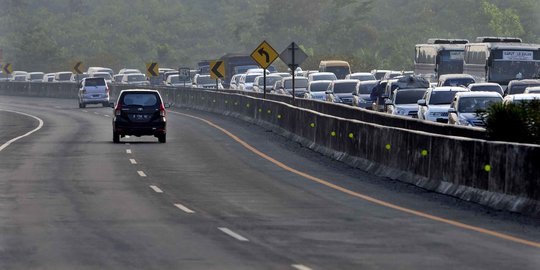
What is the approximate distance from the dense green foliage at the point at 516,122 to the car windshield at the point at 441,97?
19.0 m

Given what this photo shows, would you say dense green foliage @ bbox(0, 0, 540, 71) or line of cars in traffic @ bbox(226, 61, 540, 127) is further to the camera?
dense green foliage @ bbox(0, 0, 540, 71)

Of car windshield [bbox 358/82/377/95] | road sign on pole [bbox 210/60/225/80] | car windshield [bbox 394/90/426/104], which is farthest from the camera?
road sign on pole [bbox 210/60/225/80]

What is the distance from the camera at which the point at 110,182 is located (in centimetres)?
2738

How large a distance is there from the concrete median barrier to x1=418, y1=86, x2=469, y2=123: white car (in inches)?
62.4

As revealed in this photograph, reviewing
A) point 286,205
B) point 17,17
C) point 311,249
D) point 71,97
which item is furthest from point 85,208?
point 17,17

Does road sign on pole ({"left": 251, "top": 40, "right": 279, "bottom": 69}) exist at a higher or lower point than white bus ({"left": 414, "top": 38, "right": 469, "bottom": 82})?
higher

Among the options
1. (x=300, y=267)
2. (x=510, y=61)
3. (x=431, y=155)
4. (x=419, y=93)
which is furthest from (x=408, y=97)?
(x=300, y=267)

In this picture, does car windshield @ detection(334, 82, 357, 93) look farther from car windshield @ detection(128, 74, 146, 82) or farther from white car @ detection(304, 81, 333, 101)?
car windshield @ detection(128, 74, 146, 82)

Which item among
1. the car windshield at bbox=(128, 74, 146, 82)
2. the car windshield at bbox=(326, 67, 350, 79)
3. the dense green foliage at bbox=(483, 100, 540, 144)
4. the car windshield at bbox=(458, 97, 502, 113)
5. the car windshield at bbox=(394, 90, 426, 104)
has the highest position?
the dense green foliage at bbox=(483, 100, 540, 144)

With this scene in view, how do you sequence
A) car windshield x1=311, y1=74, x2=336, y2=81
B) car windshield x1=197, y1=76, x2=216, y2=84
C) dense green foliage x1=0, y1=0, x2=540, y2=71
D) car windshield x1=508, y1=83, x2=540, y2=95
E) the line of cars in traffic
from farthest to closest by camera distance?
dense green foliage x1=0, y1=0, x2=540, y2=71 → car windshield x1=197, y1=76, x2=216, y2=84 → car windshield x1=311, y1=74, x2=336, y2=81 → car windshield x1=508, y1=83, x2=540, y2=95 → the line of cars in traffic

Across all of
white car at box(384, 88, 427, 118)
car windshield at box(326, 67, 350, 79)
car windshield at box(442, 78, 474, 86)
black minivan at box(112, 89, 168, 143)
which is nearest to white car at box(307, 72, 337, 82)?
car windshield at box(326, 67, 350, 79)

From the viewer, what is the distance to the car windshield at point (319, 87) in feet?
220

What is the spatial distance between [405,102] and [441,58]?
26427mm

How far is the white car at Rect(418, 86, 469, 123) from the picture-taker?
1692 inches
